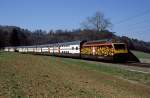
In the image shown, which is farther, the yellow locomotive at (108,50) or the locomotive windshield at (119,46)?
the locomotive windshield at (119,46)

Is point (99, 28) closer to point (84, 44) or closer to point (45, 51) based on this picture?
point (45, 51)

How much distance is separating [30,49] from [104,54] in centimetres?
5281

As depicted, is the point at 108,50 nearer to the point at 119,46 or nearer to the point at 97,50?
the point at 119,46

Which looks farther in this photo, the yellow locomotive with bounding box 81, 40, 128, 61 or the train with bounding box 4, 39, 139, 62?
the train with bounding box 4, 39, 139, 62

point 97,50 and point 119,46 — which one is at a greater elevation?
point 119,46

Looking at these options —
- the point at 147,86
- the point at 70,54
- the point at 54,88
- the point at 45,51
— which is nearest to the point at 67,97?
the point at 54,88

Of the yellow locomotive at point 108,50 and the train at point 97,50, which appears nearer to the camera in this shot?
the yellow locomotive at point 108,50

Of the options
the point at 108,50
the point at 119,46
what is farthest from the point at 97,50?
the point at 119,46

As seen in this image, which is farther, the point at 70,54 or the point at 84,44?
the point at 70,54

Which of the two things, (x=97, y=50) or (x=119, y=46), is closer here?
(x=119, y=46)

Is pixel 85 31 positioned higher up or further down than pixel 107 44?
higher up

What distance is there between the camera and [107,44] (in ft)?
144

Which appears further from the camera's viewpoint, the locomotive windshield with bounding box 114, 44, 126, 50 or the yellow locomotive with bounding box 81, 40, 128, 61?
the locomotive windshield with bounding box 114, 44, 126, 50

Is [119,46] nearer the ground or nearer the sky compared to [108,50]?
nearer the sky
